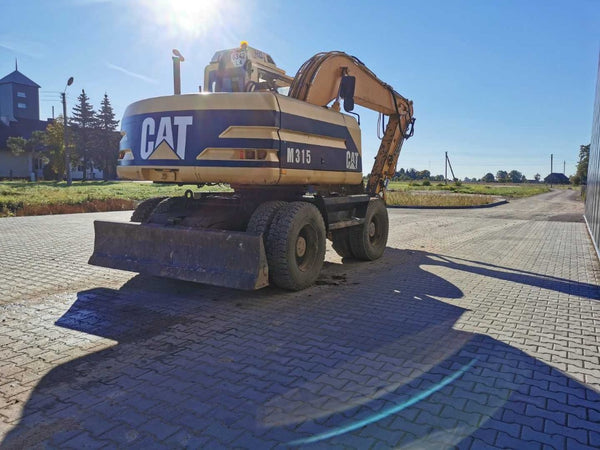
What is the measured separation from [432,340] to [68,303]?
4.48 metres

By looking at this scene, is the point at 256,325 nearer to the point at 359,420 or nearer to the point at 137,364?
the point at 137,364

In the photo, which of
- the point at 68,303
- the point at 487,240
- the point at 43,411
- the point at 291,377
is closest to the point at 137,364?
the point at 43,411

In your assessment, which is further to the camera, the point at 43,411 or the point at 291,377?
the point at 291,377

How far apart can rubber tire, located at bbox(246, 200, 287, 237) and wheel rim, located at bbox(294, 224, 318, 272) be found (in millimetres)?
591

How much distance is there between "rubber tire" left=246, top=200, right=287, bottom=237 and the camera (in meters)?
6.02

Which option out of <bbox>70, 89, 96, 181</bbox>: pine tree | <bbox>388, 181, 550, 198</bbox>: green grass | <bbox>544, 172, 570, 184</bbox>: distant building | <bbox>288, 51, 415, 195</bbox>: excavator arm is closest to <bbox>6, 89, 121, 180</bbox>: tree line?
<bbox>70, 89, 96, 181</bbox>: pine tree

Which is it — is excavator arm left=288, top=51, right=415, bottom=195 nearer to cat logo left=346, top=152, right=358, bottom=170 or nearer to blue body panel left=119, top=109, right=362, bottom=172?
cat logo left=346, top=152, right=358, bottom=170

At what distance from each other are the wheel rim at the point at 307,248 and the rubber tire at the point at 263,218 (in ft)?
1.94

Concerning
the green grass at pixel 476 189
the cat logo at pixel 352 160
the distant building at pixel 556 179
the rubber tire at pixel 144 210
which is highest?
the distant building at pixel 556 179

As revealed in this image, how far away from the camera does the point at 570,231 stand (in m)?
14.9

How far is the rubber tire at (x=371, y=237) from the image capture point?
8.82 m

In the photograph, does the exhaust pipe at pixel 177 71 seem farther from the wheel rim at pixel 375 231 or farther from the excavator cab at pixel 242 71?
the wheel rim at pixel 375 231

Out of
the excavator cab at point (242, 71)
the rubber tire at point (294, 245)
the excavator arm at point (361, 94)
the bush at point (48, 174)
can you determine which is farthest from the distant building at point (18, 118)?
the rubber tire at point (294, 245)

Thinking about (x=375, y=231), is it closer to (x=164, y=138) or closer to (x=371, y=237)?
(x=371, y=237)
